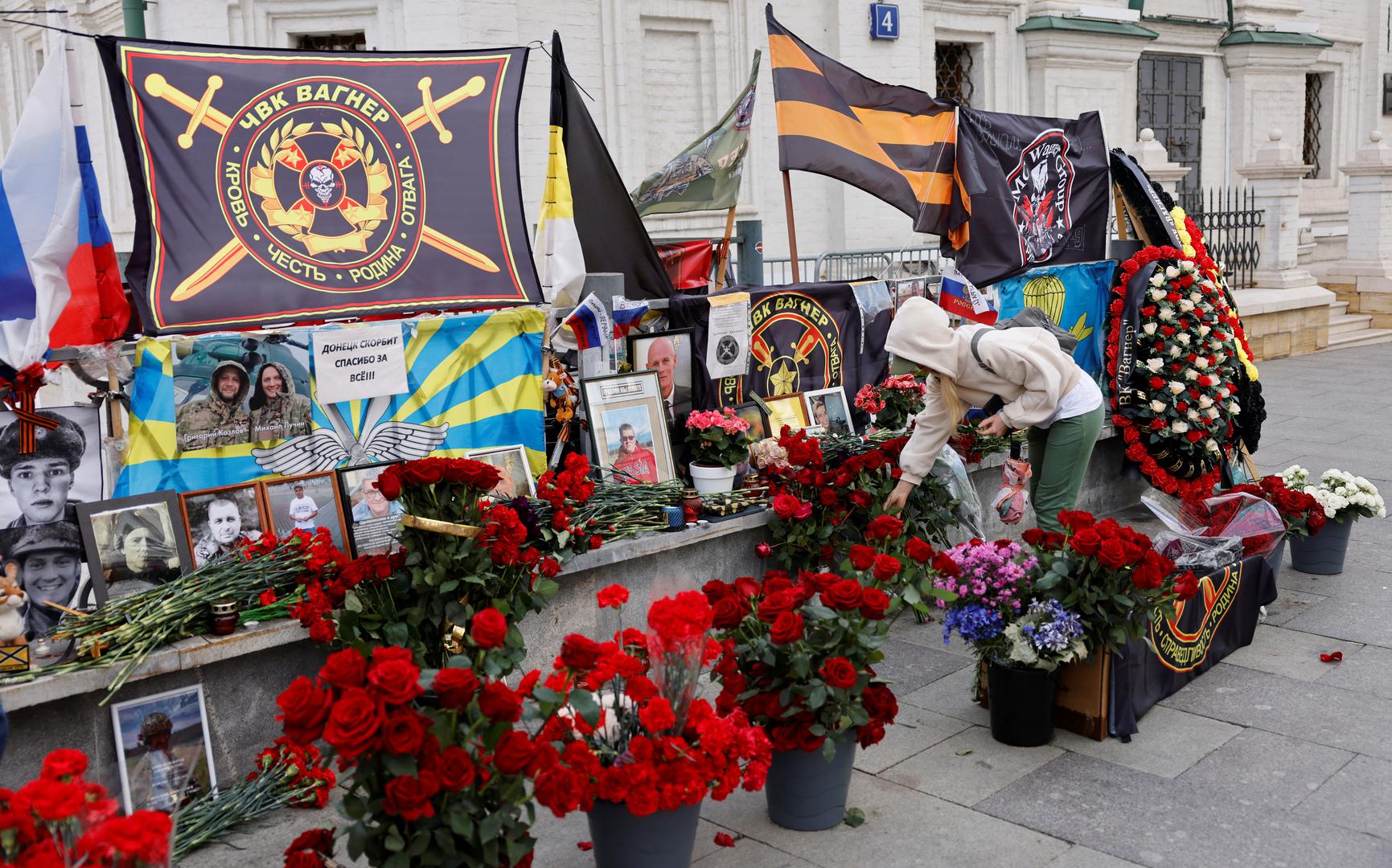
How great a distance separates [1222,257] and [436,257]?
49.8ft

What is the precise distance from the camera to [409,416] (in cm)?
591

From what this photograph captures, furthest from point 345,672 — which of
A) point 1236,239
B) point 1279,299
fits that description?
point 1236,239

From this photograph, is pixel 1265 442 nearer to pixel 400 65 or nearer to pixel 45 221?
pixel 400 65

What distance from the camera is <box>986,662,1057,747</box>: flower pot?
506 cm

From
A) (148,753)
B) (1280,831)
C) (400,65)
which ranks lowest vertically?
(1280,831)

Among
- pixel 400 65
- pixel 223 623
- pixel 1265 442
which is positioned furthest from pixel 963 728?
pixel 1265 442

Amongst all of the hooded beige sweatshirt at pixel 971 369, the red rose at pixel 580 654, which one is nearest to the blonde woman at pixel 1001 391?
the hooded beige sweatshirt at pixel 971 369

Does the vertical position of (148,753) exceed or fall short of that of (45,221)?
it falls short

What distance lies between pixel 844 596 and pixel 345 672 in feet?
5.67

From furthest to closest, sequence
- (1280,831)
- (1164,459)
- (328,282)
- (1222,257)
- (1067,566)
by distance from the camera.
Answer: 1. (1222,257)
2. (1164,459)
3. (328,282)
4. (1067,566)
5. (1280,831)

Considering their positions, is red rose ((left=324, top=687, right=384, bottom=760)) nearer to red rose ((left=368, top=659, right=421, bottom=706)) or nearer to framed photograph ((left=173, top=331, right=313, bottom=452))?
red rose ((left=368, top=659, right=421, bottom=706))

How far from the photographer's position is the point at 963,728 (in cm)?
536

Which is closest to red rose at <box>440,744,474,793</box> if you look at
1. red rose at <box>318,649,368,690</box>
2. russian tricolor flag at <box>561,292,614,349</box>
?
red rose at <box>318,649,368,690</box>

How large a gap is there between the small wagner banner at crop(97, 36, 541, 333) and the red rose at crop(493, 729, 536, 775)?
2978 mm
